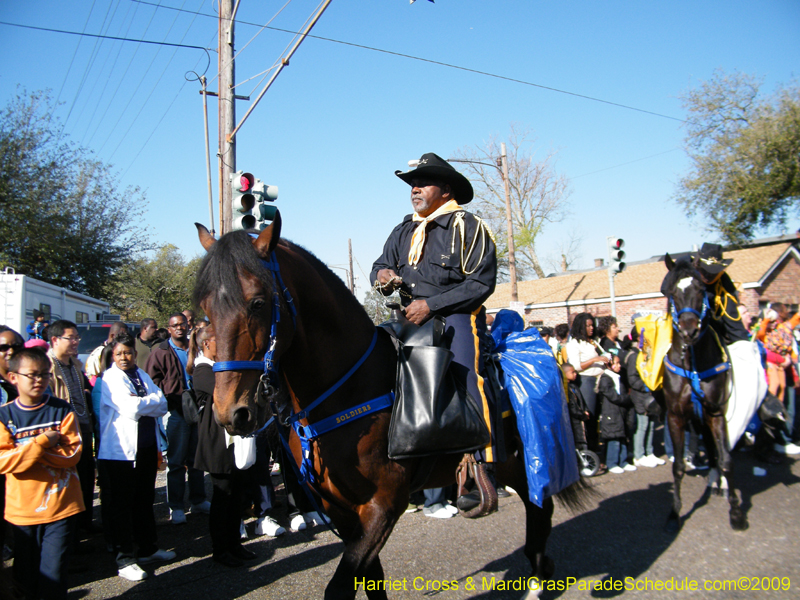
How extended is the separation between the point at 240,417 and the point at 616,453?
7.15 metres

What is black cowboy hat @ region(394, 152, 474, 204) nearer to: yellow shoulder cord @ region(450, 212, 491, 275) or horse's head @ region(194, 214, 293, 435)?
yellow shoulder cord @ region(450, 212, 491, 275)

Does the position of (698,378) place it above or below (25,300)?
below

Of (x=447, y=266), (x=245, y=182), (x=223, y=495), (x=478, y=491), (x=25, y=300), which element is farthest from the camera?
(x=25, y=300)

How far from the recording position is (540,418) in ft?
A: 11.6

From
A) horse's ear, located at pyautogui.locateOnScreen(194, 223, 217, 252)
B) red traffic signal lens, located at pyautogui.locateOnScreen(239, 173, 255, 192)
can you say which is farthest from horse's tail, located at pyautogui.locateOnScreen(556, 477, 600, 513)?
red traffic signal lens, located at pyautogui.locateOnScreen(239, 173, 255, 192)

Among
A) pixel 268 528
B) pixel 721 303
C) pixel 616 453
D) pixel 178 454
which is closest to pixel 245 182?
pixel 178 454

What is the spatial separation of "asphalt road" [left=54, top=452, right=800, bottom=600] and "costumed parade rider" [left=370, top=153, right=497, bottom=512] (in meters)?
1.73

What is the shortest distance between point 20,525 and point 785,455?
986 centimetres

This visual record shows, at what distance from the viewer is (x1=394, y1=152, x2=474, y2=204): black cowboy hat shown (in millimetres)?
3625

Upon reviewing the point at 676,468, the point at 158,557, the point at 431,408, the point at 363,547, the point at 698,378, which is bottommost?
the point at 158,557

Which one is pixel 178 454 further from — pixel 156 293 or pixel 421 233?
pixel 156 293

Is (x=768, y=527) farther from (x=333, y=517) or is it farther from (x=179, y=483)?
(x=179, y=483)

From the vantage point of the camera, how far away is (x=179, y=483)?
628cm

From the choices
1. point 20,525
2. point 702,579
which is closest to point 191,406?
point 20,525
